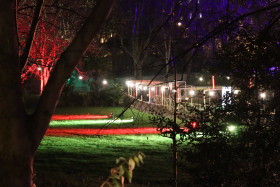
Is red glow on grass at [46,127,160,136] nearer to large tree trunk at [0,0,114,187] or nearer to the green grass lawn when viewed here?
the green grass lawn

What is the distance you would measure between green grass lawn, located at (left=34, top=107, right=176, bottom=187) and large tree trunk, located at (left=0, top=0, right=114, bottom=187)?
7.61 ft

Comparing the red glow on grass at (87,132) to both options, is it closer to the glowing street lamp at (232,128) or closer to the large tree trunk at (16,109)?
the glowing street lamp at (232,128)

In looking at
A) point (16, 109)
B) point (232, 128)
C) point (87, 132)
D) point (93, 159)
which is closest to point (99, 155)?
point (93, 159)

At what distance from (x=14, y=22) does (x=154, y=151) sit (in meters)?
10.1

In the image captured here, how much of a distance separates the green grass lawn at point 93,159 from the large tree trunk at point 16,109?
2.32 metres

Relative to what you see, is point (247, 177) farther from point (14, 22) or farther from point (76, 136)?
point (76, 136)

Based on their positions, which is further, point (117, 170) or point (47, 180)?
point (47, 180)

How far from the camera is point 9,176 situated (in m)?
3.45

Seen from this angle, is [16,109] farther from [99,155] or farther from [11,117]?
[99,155]

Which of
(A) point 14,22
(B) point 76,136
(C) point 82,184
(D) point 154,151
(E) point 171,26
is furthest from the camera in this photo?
Result: (B) point 76,136

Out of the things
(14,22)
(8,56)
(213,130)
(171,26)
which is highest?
(171,26)

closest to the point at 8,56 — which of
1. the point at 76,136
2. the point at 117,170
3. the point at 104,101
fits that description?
the point at 117,170

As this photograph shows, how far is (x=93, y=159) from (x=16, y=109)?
817 centimetres

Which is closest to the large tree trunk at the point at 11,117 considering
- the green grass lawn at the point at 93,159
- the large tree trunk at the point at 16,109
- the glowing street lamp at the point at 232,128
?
the large tree trunk at the point at 16,109
